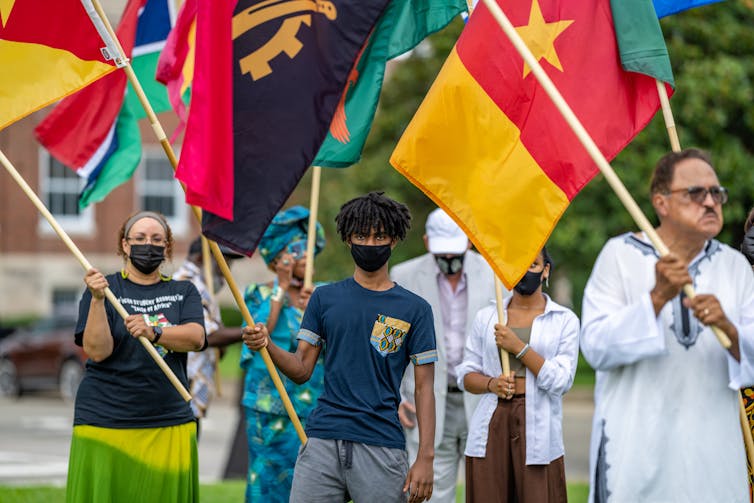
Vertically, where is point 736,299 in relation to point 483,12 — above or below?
below

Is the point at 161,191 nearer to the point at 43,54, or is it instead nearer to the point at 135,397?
the point at 43,54

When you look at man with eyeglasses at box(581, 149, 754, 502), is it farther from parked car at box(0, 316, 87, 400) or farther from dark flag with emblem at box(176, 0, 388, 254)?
parked car at box(0, 316, 87, 400)

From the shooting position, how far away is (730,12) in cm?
2098

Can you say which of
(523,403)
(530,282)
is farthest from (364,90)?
(523,403)

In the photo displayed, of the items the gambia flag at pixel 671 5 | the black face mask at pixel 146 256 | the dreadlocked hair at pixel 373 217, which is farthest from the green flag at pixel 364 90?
the gambia flag at pixel 671 5

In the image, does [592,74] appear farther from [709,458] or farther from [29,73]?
[29,73]

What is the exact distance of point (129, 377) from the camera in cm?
685

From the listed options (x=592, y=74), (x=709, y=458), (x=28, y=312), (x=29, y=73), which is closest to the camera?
(x=709, y=458)

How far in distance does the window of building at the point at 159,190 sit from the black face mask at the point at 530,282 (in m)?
32.5

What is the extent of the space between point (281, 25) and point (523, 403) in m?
2.39

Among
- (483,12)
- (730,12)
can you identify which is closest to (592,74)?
(483,12)

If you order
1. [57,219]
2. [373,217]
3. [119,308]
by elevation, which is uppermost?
[57,219]

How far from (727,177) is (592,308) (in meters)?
15.6

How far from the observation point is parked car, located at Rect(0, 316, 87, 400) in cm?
2494
